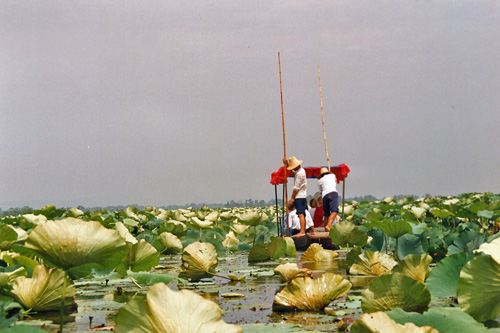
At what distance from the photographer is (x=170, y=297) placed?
106 centimetres

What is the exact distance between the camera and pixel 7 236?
2.62 metres

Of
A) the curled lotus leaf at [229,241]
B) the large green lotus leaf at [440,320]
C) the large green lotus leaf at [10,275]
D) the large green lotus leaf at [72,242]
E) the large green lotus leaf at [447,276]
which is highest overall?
the large green lotus leaf at [72,242]

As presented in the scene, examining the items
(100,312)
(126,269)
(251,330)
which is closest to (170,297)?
(251,330)

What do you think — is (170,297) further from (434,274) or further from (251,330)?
(434,274)

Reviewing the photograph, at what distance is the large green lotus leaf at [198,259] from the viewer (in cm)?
318

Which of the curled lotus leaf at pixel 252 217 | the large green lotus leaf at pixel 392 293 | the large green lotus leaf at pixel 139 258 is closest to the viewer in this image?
the large green lotus leaf at pixel 392 293

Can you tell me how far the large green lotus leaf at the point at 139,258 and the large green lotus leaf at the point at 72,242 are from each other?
3.95 ft

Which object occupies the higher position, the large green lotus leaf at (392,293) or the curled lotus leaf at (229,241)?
the large green lotus leaf at (392,293)

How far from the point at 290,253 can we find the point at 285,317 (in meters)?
2.88

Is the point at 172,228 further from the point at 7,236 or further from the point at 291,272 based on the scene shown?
the point at 7,236

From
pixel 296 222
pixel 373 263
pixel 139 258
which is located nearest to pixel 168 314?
pixel 139 258

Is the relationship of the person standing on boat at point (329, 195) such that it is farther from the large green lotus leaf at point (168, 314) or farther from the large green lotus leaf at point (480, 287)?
the large green lotus leaf at point (168, 314)

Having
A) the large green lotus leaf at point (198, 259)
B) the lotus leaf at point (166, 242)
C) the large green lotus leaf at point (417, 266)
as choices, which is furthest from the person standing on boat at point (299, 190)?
the large green lotus leaf at point (417, 266)

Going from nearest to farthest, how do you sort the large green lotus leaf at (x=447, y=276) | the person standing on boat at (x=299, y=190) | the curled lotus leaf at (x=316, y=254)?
the large green lotus leaf at (x=447, y=276), the curled lotus leaf at (x=316, y=254), the person standing on boat at (x=299, y=190)
